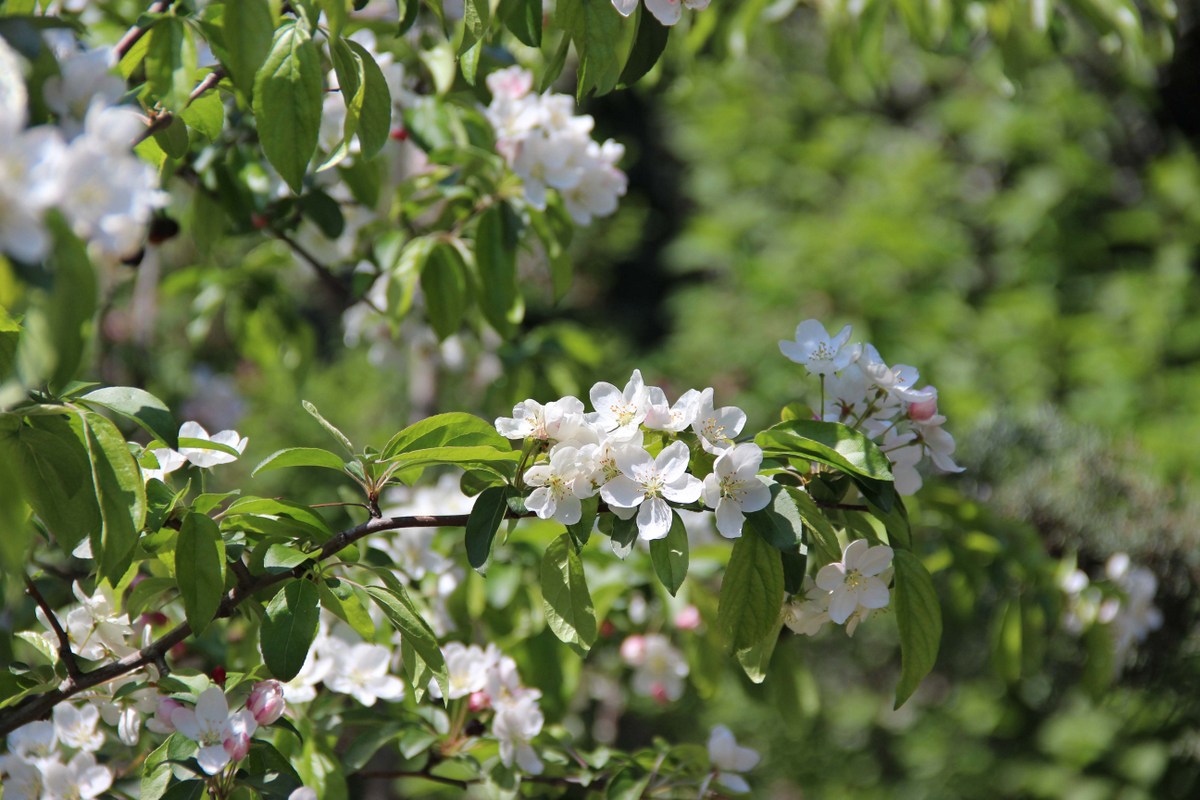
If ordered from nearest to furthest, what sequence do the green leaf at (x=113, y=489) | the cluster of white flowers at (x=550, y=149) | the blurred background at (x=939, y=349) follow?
the green leaf at (x=113, y=489) → the cluster of white flowers at (x=550, y=149) → the blurred background at (x=939, y=349)

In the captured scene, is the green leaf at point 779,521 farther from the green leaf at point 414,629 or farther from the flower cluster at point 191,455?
the flower cluster at point 191,455

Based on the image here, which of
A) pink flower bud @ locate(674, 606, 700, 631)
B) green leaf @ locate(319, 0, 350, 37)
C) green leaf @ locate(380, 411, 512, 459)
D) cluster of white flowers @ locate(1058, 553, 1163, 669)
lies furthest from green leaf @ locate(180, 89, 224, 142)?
cluster of white flowers @ locate(1058, 553, 1163, 669)

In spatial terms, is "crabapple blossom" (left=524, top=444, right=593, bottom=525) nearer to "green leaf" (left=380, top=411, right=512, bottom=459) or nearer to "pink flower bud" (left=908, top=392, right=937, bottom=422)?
"green leaf" (left=380, top=411, right=512, bottom=459)

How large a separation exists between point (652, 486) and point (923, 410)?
27 cm

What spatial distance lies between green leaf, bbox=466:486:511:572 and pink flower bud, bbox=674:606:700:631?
28.9 inches

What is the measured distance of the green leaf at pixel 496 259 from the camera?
4.32 ft

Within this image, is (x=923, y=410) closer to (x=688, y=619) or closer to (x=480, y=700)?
(x=480, y=700)

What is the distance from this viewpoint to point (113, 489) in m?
0.71

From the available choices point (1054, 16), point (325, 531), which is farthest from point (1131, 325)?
point (325, 531)

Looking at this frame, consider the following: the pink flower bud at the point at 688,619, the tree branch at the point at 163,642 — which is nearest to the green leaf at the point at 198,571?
the tree branch at the point at 163,642

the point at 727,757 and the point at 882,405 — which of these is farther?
the point at 727,757

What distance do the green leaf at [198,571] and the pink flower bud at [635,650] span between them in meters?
0.89

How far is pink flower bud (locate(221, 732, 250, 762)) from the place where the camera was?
83 cm

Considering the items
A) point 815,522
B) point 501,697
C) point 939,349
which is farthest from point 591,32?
point 939,349
